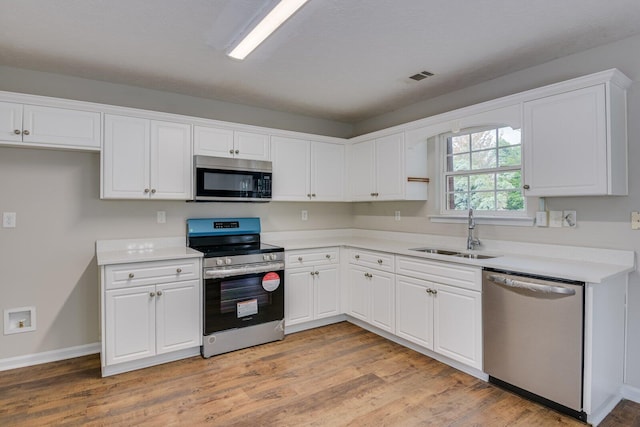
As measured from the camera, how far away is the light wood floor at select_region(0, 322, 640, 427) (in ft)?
7.16

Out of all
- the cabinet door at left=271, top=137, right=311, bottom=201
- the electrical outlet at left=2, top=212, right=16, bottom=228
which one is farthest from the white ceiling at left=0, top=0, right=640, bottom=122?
the electrical outlet at left=2, top=212, right=16, bottom=228

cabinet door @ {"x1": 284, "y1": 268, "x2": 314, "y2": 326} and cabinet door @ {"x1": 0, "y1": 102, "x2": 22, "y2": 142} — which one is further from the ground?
cabinet door @ {"x1": 0, "y1": 102, "x2": 22, "y2": 142}

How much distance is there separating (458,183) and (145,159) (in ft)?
9.76

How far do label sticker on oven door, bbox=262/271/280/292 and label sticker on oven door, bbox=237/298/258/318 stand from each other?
16cm

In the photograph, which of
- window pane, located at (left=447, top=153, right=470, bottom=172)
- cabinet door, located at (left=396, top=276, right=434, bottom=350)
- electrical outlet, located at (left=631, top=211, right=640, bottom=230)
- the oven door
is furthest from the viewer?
window pane, located at (left=447, top=153, right=470, bottom=172)

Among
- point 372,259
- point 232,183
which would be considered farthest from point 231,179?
point 372,259

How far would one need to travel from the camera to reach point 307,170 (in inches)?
159

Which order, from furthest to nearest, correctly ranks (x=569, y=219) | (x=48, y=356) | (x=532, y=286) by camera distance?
(x=48, y=356)
(x=569, y=219)
(x=532, y=286)

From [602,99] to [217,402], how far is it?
3.19 m

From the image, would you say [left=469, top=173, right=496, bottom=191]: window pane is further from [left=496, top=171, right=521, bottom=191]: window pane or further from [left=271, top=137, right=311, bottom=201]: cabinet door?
[left=271, top=137, right=311, bottom=201]: cabinet door

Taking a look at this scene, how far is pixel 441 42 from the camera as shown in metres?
2.49

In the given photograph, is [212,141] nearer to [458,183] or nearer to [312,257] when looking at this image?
[312,257]

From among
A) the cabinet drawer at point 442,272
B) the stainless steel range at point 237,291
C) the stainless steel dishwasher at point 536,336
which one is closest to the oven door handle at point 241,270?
the stainless steel range at point 237,291

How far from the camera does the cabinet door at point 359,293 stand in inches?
142
